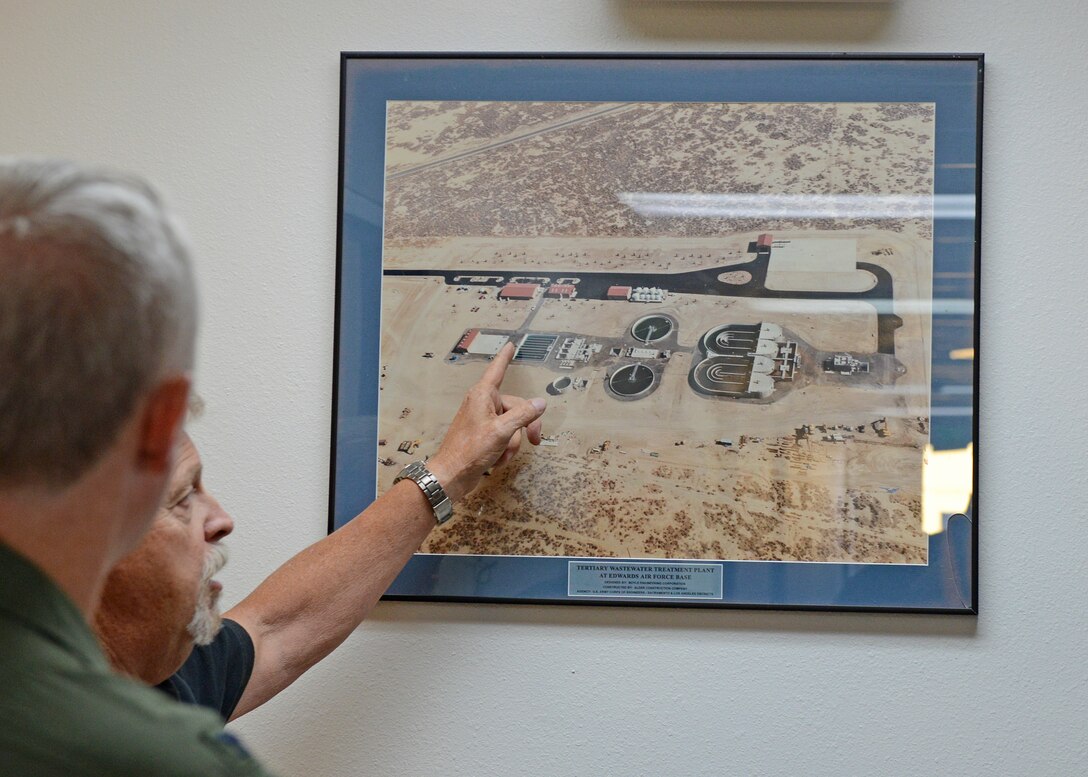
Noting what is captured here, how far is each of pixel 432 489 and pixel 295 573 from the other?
0.78ft

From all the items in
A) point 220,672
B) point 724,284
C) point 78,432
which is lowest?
point 220,672

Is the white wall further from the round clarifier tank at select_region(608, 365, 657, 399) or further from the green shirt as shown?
the green shirt

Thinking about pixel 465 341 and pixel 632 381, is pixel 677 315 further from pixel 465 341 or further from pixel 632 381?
pixel 465 341

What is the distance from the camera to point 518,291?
146 centimetres

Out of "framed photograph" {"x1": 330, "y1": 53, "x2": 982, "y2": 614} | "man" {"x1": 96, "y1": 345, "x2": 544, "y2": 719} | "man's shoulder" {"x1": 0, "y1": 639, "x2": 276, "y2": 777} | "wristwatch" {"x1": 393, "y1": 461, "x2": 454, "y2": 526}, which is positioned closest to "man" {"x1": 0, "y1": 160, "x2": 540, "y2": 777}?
"man's shoulder" {"x1": 0, "y1": 639, "x2": 276, "y2": 777}

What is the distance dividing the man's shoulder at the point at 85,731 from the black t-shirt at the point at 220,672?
2.15 ft

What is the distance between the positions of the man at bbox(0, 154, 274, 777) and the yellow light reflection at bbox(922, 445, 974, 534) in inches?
45.1

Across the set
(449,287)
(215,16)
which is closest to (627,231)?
(449,287)

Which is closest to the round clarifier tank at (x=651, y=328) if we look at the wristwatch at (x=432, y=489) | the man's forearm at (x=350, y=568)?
the man's forearm at (x=350, y=568)

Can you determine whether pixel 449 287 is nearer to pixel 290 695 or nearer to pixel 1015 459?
pixel 290 695

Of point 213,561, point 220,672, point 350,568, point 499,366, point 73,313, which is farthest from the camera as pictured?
point 499,366

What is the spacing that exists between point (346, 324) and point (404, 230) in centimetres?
18

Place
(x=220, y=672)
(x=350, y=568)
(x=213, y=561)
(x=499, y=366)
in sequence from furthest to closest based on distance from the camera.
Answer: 1. (x=499, y=366)
2. (x=350, y=568)
3. (x=220, y=672)
4. (x=213, y=561)

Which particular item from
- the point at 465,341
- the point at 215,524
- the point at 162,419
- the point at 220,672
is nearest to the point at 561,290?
the point at 465,341
